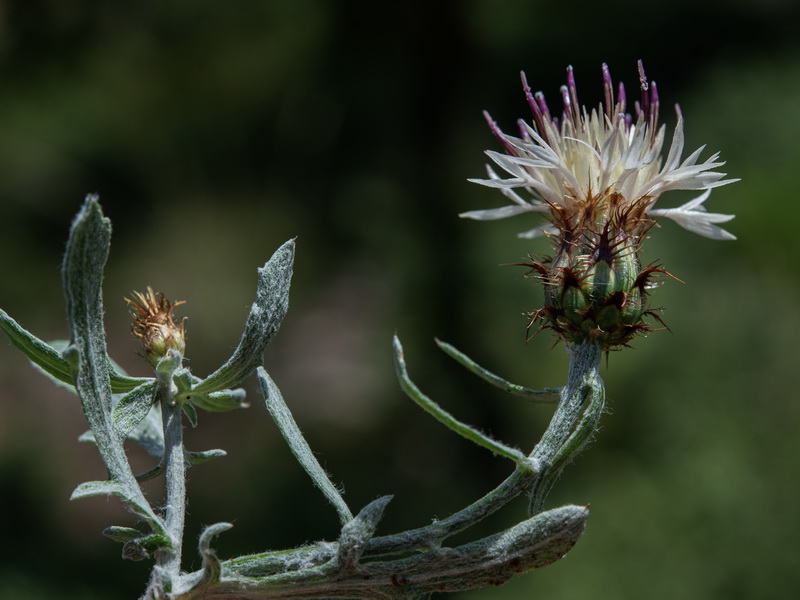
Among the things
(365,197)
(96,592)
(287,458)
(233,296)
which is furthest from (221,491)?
(365,197)

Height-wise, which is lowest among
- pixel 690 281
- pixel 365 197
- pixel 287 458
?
pixel 287 458

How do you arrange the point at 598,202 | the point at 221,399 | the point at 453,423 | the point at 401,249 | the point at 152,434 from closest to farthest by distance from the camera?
the point at 453,423
the point at 221,399
the point at 152,434
the point at 598,202
the point at 401,249

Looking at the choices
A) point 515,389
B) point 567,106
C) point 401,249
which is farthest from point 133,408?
point 401,249

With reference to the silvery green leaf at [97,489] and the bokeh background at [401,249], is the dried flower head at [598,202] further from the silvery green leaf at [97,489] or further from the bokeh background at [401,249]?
the bokeh background at [401,249]

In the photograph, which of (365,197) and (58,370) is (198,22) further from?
(58,370)

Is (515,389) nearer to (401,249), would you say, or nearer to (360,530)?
(360,530)

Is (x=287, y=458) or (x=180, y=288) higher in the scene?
(x=180, y=288)

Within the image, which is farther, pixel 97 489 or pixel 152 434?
pixel 152 434

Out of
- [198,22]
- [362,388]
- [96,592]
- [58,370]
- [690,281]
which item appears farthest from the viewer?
[362,388]
